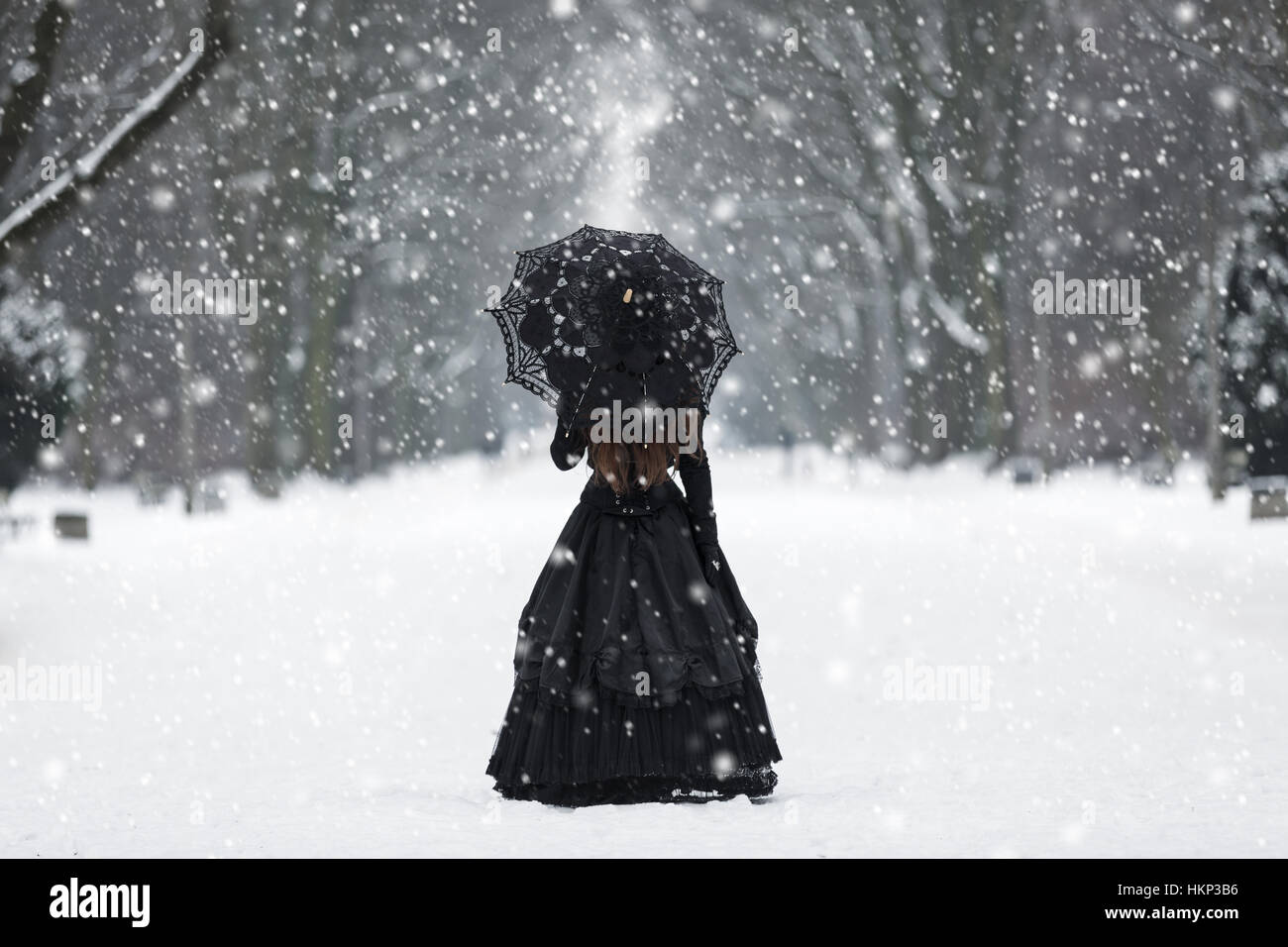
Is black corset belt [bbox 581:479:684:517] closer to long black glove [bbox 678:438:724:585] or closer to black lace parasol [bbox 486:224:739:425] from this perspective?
long black glove [bbox 678:438:724:585]

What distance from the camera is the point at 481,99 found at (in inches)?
1216

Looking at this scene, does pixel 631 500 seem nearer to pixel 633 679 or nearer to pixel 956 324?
pixel 633 679

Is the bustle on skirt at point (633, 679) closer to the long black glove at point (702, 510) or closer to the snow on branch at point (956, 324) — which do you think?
the long black glove at point (702, 510)

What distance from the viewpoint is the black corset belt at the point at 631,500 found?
20.4 feet

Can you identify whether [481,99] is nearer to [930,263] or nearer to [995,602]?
[930,263]

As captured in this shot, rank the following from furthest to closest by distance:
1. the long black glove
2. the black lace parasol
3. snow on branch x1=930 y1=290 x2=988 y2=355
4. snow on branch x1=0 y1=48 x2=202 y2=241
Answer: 1. snow on branch x1=930 y1=290 x2=988 y2=355
2. snow on branch x1=0 y1=48 x2=202 y2=241
3. the long black glove
4. the black lace parasol

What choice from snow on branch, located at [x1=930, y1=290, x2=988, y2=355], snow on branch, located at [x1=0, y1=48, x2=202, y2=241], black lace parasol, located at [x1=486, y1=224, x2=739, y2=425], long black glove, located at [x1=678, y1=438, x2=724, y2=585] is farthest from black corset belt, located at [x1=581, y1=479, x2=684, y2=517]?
snow on branch, located at [x1=930, y1=290, x2=988, y2=355]

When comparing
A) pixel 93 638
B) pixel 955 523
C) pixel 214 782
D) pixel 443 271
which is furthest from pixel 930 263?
pixel 214 782

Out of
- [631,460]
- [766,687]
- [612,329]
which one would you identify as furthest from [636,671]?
[766,687]

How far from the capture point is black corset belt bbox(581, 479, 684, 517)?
6.21 metres

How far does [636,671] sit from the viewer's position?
6.04 meters

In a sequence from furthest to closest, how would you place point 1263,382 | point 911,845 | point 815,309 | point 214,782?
point 815,309, point 1263,382, point 214,782, point 911,845

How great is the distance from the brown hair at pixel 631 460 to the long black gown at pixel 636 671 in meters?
0.06

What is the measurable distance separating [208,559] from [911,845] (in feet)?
44.0
